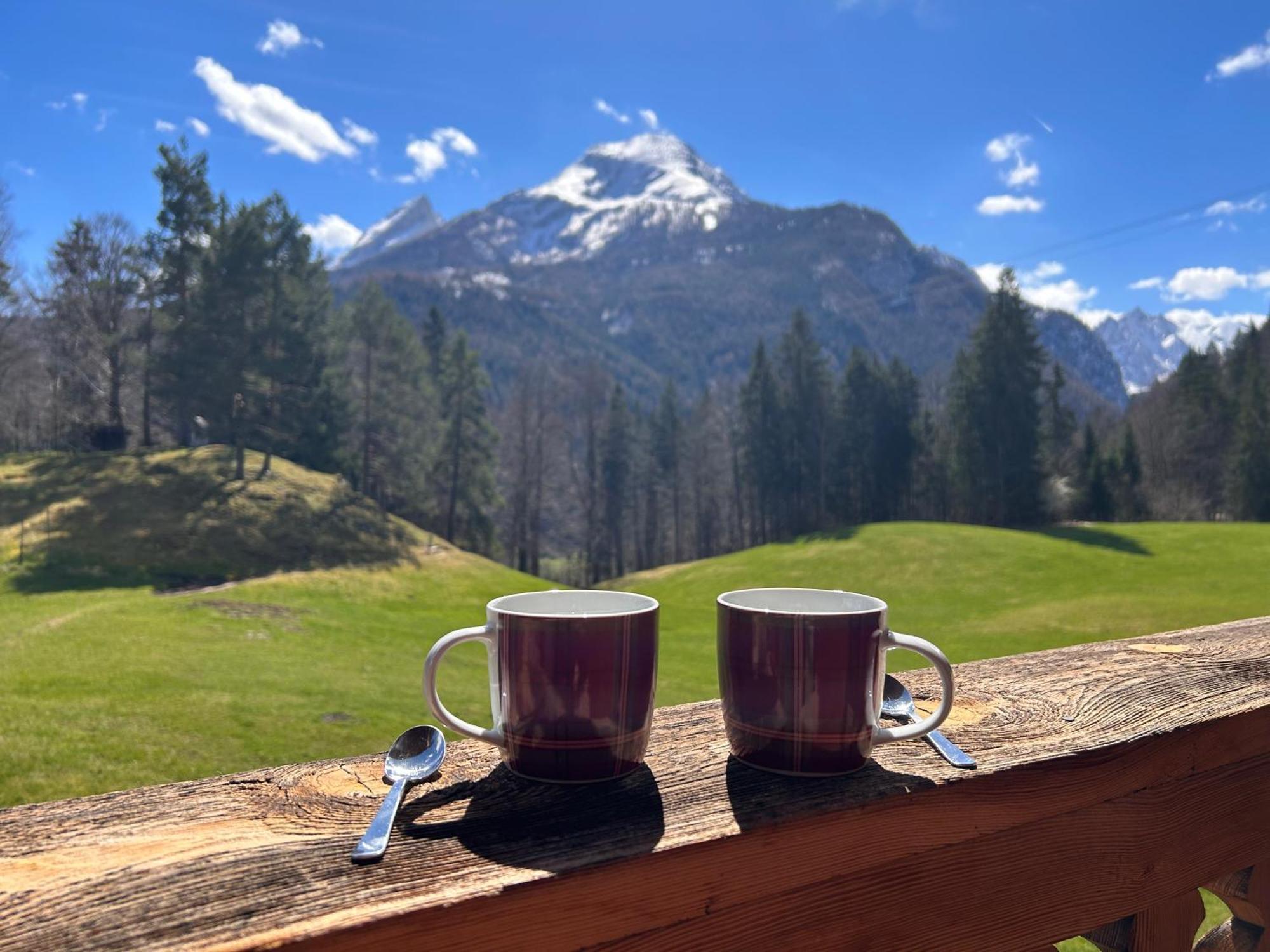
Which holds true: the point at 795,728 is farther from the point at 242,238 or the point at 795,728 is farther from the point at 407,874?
the point at 242,238

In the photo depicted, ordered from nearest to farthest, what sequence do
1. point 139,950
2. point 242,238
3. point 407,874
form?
point 139,950, point 407,874, point 242,238

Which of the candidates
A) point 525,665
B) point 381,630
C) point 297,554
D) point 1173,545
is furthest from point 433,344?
point 525,665

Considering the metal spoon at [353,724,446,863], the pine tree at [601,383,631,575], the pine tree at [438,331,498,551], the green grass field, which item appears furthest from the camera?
the pine tree at [601,383,631,575]

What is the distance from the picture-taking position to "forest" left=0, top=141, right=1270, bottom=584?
3438 cm

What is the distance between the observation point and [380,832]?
94 centimetres

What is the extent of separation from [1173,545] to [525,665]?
35192mm

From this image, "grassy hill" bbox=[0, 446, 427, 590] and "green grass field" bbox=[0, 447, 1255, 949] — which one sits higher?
"grassy hill" bbox=[0, 446, 427, 590]

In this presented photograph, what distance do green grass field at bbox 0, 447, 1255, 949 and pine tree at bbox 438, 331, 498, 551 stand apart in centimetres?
702

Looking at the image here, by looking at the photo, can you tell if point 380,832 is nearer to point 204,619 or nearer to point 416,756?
point 416,756

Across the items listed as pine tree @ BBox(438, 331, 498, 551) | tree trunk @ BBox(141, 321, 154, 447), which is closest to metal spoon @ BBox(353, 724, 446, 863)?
tree trunk @ BBox(141, 321, 154, 447)

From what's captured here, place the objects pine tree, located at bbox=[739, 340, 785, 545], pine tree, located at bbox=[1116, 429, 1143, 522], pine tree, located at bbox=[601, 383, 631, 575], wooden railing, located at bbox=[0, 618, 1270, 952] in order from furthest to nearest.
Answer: pine tree, located at bbox=[601, 383, 631, 575] < pine tree, located at bbox=[739, 340, 785, 545] < pine tree, located at bbox=[1116, 429, 1143, 522] < wooden railing, located at bbox=[0, 618, 1270, 952]

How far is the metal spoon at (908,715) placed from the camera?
3.94 feet

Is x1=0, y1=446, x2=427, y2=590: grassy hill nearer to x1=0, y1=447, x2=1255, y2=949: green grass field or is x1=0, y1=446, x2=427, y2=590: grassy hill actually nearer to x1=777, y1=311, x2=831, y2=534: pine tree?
x1=0, y1=447, x2=1255, y2=949: green grass field

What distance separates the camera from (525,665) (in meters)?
1.10
